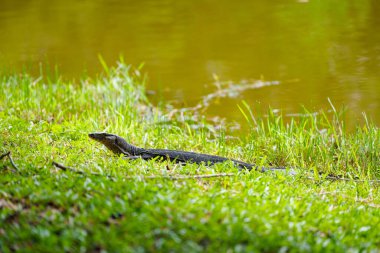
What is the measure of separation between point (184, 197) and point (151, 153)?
209 centimetres

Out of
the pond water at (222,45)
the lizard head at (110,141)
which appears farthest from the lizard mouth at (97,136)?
the pond water at (222,45)

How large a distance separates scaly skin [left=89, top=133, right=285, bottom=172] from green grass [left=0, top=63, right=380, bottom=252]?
15cm

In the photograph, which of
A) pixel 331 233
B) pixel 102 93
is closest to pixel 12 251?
pixel 331 233

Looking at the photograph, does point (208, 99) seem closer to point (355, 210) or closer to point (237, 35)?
point (237, 35)

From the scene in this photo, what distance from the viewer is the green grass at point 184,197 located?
12.0ft

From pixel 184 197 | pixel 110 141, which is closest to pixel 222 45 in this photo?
pixel 110 141

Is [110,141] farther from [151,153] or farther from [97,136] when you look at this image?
[151,153]

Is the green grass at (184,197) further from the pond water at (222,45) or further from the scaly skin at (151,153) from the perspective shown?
the pond water at (222,45)

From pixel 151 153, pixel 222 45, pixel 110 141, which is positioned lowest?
pixel 222 45

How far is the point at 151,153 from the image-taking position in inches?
253

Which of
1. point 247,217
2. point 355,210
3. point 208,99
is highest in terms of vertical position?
point 247,217

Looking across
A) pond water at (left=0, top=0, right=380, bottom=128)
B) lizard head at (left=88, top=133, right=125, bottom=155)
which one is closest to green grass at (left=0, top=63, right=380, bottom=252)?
lizard head at (left=88, top=133, right=125, bottom=155)

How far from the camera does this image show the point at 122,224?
3781mm

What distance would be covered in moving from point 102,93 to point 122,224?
19.6 feet
